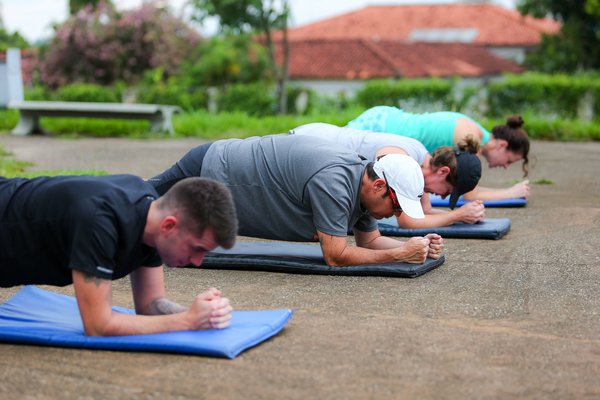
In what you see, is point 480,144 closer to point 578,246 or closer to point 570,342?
point 578,246

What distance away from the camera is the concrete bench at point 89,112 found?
1575 centimetres

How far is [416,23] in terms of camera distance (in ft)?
207

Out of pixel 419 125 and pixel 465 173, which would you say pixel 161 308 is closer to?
pixel 465 173

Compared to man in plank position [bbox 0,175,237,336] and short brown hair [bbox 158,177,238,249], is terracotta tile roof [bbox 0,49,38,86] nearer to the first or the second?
man in plank position [bbox 0,175,237,336]

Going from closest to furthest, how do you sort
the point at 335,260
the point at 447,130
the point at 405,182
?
the point at 405,182, the point at 335,260, the point at 447,130

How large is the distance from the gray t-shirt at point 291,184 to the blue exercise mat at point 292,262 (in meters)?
0.18

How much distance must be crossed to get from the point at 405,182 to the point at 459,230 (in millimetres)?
2031

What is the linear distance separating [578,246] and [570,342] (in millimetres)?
2633

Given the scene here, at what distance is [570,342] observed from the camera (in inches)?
165

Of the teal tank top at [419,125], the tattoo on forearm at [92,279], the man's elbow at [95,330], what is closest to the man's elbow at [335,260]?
the man's elbow at [95,330]

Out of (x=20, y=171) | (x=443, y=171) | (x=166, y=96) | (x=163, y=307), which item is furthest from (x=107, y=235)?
(x=166, y=96)

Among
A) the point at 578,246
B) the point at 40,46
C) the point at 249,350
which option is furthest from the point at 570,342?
the point at 40,46

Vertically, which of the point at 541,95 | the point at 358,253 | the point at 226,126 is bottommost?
the point at 226,126

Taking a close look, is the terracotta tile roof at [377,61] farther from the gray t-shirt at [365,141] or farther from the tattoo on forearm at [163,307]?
the tattoo on forearm at [163,307]
